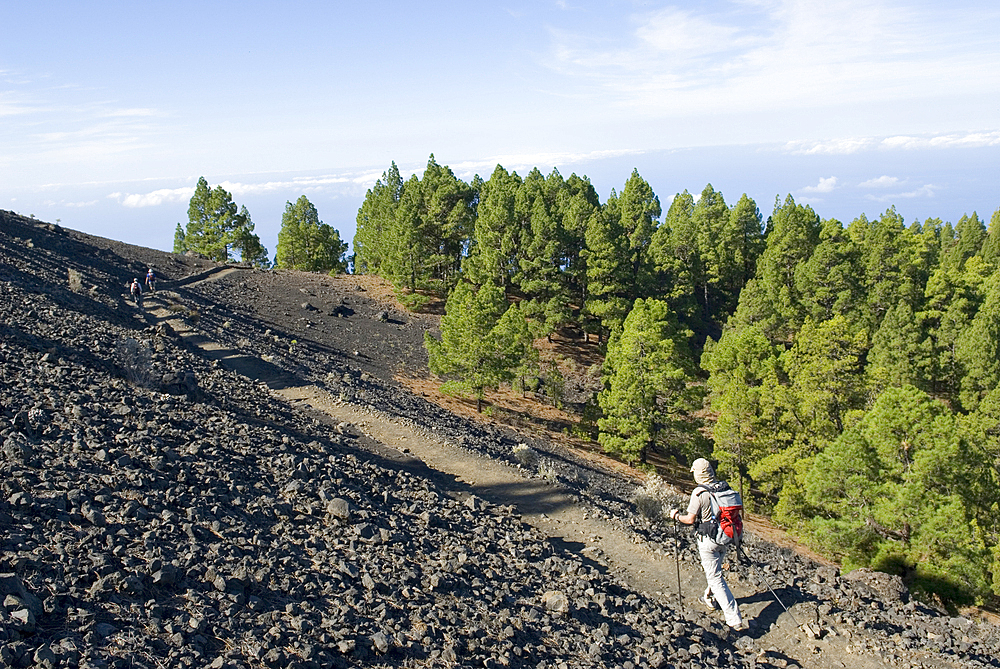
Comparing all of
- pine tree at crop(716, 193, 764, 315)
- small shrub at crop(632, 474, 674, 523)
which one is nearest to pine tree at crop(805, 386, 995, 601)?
small shrub at crop(632, 474, 674, 523)

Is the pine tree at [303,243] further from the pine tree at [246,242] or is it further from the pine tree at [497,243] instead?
the pine tree at [497,243]

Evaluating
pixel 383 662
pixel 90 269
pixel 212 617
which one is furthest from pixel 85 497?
pixel 90 269

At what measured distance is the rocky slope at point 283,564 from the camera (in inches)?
257

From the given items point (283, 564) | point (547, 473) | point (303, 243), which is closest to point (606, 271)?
point (547, 473)

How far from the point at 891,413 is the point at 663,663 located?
12.5 metres

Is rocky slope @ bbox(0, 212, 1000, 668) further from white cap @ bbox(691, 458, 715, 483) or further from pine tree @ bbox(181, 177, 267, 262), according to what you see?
pine tree @ bbox(181, 177, 267, 262)

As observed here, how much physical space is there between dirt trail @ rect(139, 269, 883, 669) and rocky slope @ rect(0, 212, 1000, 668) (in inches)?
4.3

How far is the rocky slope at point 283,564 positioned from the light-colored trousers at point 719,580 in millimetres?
320

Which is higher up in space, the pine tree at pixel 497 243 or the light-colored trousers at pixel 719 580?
the pine tree at pixel 497 243

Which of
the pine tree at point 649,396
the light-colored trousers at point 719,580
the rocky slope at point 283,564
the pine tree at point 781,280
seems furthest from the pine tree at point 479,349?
the pine tree at point 781,280

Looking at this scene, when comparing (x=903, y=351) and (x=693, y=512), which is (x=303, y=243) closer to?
(x=903, y=351)

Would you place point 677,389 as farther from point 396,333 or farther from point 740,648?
point 396,333

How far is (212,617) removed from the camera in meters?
6.74

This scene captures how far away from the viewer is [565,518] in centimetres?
1462
